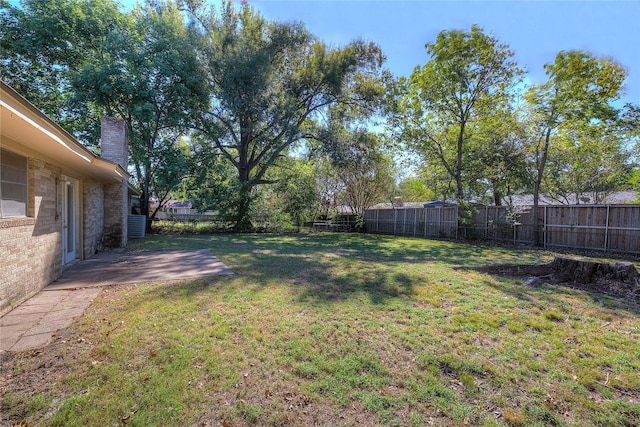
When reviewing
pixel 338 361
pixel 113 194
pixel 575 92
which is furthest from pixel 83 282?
pixel 575 92

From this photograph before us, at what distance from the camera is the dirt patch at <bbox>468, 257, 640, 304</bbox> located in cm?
498

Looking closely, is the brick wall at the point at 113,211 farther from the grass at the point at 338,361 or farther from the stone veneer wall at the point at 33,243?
the grass at the point at 338,361

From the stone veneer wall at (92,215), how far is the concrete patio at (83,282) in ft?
1.13

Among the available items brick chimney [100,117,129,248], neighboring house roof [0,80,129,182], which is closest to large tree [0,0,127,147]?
brick chimney [100,117,129,248]

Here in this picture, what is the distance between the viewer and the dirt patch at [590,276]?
16.3 feet

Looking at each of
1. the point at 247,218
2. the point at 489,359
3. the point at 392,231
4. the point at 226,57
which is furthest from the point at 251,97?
the point at 489,359

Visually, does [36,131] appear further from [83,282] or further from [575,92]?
[575,92]

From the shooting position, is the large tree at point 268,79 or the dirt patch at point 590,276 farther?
the large tree at point 268,79

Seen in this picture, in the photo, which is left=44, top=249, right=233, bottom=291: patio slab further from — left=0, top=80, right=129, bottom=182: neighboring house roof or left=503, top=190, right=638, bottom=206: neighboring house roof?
left=503, top=190, right=638, bottom=206: neighboring house roof

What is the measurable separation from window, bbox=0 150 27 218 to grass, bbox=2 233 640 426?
1581mm

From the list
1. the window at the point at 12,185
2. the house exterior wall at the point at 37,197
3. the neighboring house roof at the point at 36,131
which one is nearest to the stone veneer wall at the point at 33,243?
the house exterior wall at the point at 37,197

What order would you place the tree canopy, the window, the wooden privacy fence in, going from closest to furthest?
the window → the wooden privacy fence → the tree canopy

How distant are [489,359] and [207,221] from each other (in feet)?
58.5

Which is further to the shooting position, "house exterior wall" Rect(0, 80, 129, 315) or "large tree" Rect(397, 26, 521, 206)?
"large tree" Rect(397, 26, 521, 206)
